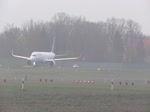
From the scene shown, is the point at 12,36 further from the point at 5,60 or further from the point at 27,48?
Answer: the point at 5,60

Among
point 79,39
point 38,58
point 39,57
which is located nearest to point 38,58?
point 38,58

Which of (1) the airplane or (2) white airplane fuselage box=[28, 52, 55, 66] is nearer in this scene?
(2) white airplane fuselage box=[28, 52, 55, 66]

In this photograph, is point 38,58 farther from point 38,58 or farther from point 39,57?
point 39,57

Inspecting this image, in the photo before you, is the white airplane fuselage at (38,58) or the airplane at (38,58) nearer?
the white airplane fuselage at (38,58)

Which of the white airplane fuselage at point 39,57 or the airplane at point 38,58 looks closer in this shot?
the white airplane fuselage at point 39,57

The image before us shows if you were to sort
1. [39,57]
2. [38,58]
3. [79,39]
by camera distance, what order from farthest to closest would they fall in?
[79,39]
[39,57]
[38,58]

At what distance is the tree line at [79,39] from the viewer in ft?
237

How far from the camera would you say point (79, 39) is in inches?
3177

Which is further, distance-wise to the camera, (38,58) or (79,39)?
(79,39)

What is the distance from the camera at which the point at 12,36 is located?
8006 centimetres

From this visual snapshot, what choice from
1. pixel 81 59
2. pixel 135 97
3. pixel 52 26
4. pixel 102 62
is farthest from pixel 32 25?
pixel 135 97

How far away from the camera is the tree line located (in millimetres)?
72250

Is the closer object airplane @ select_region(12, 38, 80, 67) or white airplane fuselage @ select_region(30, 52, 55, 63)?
white airplane fuselage @ select_region(30, 52, 55, 63)

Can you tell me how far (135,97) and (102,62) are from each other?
169 ft
